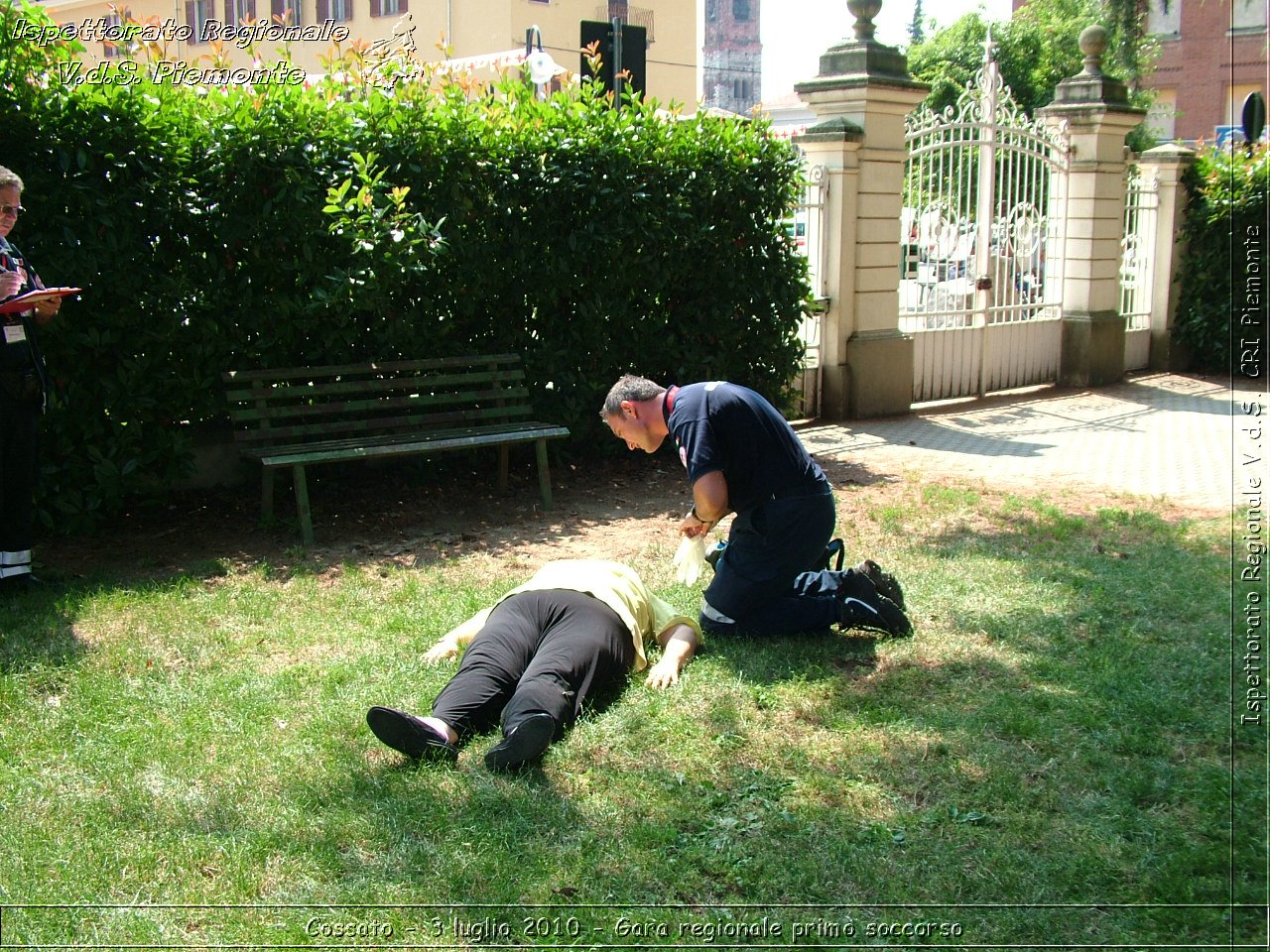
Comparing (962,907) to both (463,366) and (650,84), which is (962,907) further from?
(650,84)

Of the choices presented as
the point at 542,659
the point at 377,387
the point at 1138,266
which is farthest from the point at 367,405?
the point at 1138,266

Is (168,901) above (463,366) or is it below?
below

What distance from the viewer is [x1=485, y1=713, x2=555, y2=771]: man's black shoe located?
3.90m

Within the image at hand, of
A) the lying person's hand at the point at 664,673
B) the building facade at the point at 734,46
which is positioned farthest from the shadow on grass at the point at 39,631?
the building facade at the point at 734,46

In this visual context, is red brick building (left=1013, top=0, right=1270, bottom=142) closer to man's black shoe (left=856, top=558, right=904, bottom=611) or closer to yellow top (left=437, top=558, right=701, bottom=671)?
man's black shoe (left=856, top=558, right=904, bottom=611)

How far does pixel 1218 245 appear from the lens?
47.8 feet

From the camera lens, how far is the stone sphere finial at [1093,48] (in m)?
13.1

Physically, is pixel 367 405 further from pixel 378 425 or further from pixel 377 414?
pixel 377 414

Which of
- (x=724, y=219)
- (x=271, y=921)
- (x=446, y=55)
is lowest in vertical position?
(x=271, y=921)

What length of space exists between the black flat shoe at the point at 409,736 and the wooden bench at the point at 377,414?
3.23 metres

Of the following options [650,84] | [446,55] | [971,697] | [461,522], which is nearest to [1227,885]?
[971,697]

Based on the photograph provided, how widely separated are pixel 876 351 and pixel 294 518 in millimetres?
6011

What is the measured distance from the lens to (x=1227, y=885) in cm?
327

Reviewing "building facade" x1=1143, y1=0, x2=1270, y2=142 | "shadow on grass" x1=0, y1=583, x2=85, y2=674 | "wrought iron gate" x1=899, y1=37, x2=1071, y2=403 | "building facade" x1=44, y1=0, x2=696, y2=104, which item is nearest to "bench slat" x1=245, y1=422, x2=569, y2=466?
"shadow on grass" x1=0, y1=583, x2=85, y2=674
